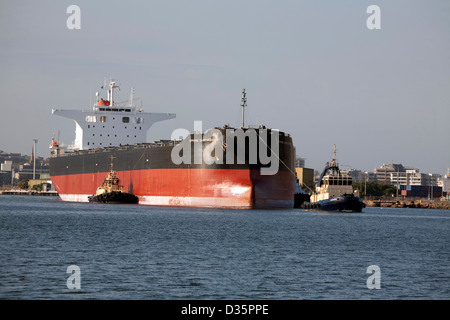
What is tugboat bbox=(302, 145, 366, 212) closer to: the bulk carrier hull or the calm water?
the bulk carrier hull

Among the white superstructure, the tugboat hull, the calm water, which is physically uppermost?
the white superstructure

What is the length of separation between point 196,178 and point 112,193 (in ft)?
33.2

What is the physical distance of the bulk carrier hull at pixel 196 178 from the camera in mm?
45094

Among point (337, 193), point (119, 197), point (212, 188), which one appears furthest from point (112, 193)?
point (337, 193)

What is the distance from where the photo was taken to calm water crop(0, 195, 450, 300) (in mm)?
15320

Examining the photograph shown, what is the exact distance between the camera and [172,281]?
643 inches

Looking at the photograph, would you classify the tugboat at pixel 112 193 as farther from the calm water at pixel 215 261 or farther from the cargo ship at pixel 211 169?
the calm water at pixel 215 261

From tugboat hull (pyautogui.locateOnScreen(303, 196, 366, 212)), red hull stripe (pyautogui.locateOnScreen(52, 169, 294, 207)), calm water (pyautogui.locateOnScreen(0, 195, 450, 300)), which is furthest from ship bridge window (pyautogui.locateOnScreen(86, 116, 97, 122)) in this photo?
calm water (pyautogui.locateOnScreen(0, 195, 450, 300))

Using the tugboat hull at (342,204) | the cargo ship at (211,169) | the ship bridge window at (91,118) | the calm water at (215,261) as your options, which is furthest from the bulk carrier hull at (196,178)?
the calm water at (215,261)

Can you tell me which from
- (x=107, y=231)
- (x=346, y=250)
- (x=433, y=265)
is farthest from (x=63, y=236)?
(x=433, y=265)

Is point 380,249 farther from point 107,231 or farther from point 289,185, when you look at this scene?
point 289,185

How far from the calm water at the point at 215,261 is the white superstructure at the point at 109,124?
32.7m

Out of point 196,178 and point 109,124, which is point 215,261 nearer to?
point 196,178

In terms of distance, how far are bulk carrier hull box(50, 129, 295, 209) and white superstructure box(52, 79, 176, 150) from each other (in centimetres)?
458
